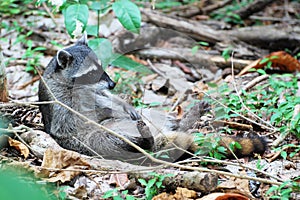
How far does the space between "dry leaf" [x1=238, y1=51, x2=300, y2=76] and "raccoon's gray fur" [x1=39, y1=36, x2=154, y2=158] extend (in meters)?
2.34

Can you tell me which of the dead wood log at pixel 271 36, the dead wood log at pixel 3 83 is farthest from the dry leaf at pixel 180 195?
the dead wood log at pixel 271 36

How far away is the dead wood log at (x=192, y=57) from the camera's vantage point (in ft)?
23.0

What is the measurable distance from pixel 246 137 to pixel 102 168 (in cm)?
133

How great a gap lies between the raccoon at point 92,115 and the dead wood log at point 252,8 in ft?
14.5

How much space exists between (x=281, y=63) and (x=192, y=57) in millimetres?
1577

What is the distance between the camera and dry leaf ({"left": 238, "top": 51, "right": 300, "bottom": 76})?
245 inches

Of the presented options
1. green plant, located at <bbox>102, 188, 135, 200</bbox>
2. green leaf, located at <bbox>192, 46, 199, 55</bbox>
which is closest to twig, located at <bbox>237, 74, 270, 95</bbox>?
green leaf, located at <bbox>192, 46, 199, 55</bbox>

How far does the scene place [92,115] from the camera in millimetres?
→ 4699

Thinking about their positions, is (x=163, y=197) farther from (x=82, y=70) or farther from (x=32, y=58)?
(x=32, y=58)

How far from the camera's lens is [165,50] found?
25.6 feet

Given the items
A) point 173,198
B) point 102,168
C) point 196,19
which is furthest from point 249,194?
point 196,19

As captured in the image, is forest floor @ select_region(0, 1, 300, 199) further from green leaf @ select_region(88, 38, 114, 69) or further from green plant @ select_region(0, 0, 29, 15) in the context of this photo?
green leaf @ select_region(88, 38, 114, 69)

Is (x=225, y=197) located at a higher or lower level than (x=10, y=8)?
lower

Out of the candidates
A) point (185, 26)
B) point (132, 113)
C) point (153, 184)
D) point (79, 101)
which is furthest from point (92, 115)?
point (185, 26)
